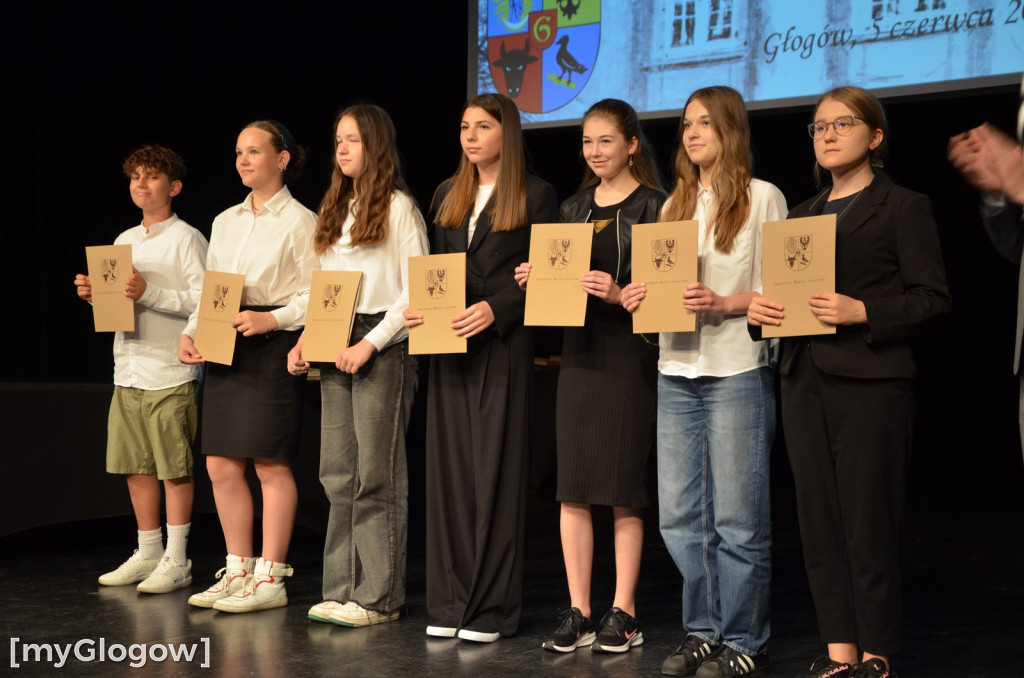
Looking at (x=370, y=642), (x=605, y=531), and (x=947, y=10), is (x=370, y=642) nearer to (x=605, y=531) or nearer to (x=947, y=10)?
(x=605, y=531)

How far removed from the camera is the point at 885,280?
8.76 ft

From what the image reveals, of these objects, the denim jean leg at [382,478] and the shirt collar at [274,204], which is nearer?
the denim jean leg at [382,478]

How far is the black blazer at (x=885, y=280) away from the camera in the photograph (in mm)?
2582

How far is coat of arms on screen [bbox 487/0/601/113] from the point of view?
5.75 m

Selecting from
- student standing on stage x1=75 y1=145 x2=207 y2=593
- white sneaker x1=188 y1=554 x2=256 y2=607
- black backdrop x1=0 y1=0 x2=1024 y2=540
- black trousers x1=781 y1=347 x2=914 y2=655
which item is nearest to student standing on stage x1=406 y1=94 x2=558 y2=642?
white sneaker x1=188 y1=554 x2=256 y2=607

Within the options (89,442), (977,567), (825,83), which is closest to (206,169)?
(89,442)

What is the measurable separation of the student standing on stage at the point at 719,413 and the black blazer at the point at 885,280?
0.27m

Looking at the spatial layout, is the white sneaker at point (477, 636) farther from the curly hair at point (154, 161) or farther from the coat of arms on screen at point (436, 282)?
the curly hair at point (154, 161)

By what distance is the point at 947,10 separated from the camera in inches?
183

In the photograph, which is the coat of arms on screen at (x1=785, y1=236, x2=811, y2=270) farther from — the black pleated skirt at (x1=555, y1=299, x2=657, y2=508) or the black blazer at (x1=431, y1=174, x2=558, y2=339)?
the black blazer at (x1=431, y1=174, x2=558, y2=339)

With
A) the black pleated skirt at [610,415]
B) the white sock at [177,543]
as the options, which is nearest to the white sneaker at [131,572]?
the white sock at [177,543]

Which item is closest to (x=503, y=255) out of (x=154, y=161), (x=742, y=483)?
(x=742, y=483)

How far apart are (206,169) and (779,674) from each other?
5345 mm

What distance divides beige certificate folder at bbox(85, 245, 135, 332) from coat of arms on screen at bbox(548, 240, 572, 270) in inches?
66.6
